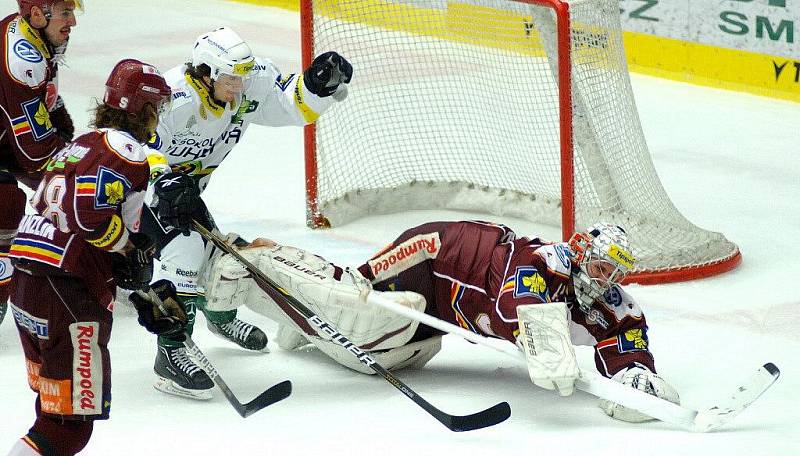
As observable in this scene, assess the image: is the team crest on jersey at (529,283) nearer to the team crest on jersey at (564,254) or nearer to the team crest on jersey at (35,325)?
the team crest on jersey at (564,254)

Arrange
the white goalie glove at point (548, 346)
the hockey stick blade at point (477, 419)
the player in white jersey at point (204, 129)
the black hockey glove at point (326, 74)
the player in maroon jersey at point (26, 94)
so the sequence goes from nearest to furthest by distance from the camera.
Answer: the white goalie glove at point (548, 346), the hockey stick blade at point (477, 419), the player in white jersey at point (204, 129), the player in maroon jersey at point (26, 94), the black hockey glove at point (326, 74)

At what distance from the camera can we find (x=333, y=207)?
6629 mm

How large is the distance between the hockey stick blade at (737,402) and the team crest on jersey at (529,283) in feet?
1.94

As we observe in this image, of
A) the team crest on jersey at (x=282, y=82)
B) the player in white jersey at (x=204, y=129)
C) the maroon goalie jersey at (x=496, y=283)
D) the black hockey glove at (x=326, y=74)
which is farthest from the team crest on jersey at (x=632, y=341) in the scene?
the team crest on jersey at (x=282, y=82)

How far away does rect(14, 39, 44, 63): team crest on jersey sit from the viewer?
4.67 m

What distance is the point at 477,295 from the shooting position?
4504mm

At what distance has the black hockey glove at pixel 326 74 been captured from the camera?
16.8 feet

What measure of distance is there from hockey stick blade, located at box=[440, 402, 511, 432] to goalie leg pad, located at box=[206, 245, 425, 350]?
0.43 m

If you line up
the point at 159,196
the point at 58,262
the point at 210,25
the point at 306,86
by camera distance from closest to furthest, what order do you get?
the point at 58,262
the point at 159,196
the point at 306,86
the point at 210,25

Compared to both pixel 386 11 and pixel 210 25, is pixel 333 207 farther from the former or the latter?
pixel 210 25

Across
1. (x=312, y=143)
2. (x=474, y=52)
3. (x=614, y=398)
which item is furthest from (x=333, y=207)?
(x=614, y=398)

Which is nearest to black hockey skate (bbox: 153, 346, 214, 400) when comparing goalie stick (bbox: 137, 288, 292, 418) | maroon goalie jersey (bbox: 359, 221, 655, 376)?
goalie stick (bbox: 137, 288, 292, 418)

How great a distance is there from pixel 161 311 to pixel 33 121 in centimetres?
111

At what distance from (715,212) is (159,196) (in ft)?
10.6
